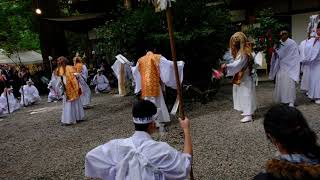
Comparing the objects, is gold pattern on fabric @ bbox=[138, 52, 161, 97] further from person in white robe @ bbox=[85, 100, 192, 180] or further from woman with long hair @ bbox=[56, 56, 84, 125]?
person in white robe @ bbox=[85, 100, 192, 180]

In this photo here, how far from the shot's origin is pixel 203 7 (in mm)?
11578

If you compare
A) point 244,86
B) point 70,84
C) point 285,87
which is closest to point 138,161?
point 244,86

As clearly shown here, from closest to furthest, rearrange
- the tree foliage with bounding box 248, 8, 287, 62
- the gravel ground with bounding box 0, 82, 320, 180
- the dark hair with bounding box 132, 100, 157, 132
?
1. the dark hair with bounding box 132, 100, 157, 132
2. the gravel ground with bounding box 0, 82, 320, 180
3. the tree foliage with bounding box 248, 8, 287, 62

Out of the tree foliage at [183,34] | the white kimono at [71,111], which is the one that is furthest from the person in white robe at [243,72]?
the white kimono at [71,111]

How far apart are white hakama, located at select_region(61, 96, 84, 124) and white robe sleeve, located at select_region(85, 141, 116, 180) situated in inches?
301

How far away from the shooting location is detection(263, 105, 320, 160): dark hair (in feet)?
6.08

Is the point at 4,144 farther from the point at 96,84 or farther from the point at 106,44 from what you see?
the point at 96,84

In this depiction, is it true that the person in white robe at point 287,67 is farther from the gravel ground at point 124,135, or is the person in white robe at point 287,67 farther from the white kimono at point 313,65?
the white kimono at point 313,65

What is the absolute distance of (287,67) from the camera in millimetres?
8617

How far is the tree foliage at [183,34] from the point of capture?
10.8m

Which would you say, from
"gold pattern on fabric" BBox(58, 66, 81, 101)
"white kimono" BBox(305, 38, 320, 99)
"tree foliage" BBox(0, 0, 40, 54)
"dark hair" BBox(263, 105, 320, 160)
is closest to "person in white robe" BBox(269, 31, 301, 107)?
"white kimono" BBox(305, 38, 320, 99)

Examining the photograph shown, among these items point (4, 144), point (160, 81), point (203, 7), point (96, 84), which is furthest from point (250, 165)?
point (96, 84)

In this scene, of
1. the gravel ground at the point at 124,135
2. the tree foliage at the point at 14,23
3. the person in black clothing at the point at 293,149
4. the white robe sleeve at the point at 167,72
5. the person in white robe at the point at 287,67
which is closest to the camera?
the person in black clothing at the point at 293,149

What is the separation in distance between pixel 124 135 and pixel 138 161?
552 centimetres
